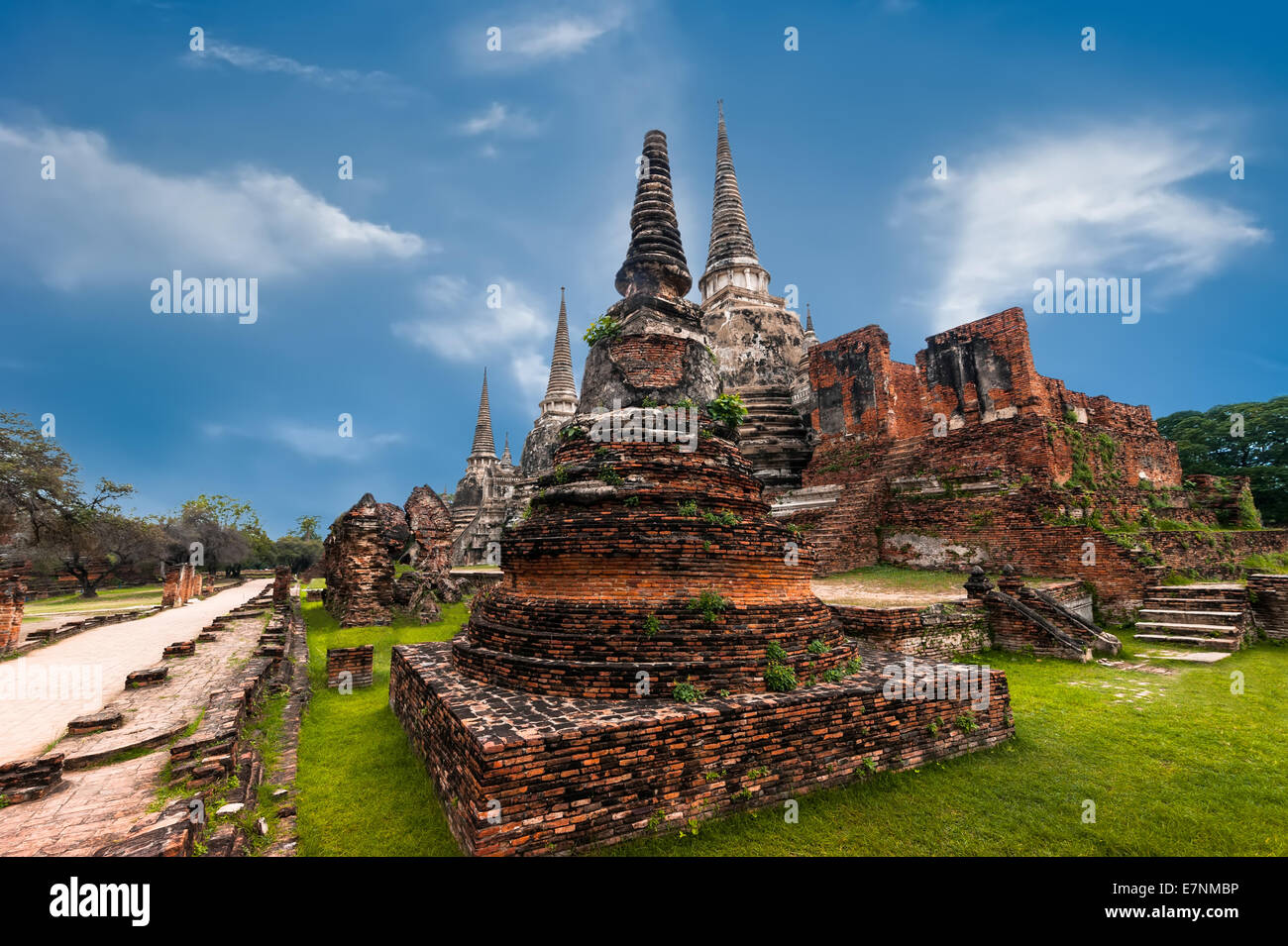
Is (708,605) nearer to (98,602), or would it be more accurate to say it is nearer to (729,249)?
(729,249)

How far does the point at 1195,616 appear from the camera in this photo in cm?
1071

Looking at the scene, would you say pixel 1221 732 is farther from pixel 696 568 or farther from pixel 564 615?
pixel 564 615

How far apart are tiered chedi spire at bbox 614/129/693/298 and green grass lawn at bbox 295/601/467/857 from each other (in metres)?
6.44

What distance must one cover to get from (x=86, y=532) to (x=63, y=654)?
779 inches

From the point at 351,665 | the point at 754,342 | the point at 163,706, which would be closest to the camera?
the point at 163,706

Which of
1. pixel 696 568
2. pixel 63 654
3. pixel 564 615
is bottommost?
pixel 63 654

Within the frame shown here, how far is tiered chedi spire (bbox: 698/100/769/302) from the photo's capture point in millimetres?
24984

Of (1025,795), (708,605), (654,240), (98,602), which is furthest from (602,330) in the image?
(98,602)

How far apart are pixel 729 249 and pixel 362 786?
2473cm

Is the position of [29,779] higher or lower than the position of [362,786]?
higher

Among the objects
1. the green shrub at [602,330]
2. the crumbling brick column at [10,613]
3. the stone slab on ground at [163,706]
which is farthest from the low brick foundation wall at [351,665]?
the crumbling brick column at [10,613]

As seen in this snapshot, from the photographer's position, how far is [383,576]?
1484cm

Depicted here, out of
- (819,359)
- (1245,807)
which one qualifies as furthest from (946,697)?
(819,359)

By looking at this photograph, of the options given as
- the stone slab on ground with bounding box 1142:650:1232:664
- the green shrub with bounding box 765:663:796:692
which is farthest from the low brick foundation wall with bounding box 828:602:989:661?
the green shrub with bounding box 765:663:796:692
